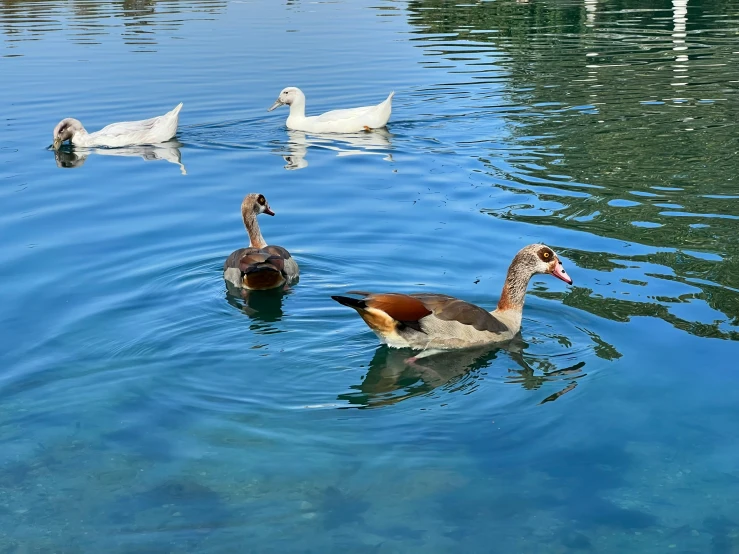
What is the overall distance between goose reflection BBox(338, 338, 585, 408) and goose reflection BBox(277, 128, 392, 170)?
8.65 metres

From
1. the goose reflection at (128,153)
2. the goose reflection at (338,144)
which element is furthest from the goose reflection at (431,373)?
the goose reflection at (128,153)

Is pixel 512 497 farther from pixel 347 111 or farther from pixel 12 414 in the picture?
pixel 347 111

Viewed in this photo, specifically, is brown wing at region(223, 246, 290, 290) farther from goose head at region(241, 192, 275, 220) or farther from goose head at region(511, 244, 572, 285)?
goose head at region(511, 244, 572, 285)

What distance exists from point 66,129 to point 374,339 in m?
12.0

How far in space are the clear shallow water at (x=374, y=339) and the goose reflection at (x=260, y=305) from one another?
5cm

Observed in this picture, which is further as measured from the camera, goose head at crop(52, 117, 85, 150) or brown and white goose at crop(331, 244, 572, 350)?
goose head at crop(52, 117, 85, 150)

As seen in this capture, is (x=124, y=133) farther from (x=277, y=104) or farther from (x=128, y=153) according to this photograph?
(x=277, y=104)

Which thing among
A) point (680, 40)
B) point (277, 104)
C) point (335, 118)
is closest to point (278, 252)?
point (335, 118)

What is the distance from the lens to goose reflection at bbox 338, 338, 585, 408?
895 cm

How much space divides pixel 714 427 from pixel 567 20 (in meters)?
30.7

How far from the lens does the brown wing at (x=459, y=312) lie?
973cm

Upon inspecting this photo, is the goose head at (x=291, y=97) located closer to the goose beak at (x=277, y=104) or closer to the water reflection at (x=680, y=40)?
the goose beak at (x=277, y=104)

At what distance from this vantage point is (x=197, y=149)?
19562 mm

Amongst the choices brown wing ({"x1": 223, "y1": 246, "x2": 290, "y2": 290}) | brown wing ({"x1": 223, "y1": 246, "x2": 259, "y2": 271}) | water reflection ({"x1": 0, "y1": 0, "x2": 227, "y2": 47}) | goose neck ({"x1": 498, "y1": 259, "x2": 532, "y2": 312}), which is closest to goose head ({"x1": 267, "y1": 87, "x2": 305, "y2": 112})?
brown wing ({"x1": 223, "y1": 246, "x2": 259, "y2": 271})
